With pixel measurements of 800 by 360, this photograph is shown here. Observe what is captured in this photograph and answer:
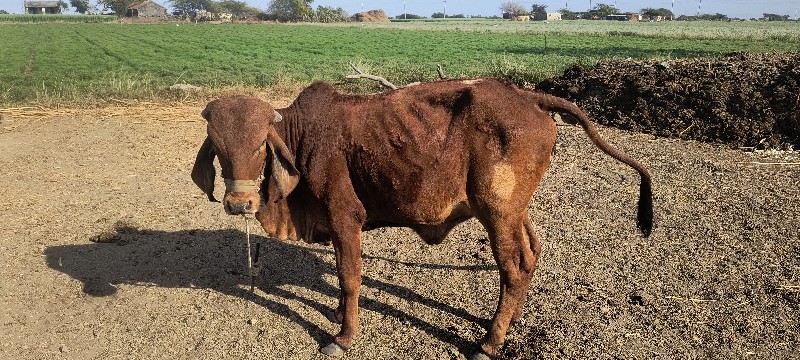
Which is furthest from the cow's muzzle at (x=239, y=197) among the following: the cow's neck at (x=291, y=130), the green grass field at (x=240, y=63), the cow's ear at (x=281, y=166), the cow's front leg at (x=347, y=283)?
the green grass field at (x=240, y=63)

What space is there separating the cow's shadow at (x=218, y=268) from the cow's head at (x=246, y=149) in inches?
60.2

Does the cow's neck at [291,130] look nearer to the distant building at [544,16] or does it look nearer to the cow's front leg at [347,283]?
the cow's front leg at [347,283]

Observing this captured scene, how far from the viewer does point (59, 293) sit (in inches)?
225

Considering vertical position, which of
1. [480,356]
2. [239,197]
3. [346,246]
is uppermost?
[239,197]

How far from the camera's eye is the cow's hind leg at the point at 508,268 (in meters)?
4.42

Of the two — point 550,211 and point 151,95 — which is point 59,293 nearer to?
point 550,211

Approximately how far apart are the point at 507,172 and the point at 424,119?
29.0 inches

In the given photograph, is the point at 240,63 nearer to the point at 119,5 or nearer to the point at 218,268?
the point at 218,268


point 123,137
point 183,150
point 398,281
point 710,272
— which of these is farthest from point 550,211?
point 123,137

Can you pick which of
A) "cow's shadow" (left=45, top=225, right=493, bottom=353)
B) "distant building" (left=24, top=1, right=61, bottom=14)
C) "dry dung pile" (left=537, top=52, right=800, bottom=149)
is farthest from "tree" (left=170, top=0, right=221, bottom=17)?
"cow's shadow" (left=45, top=225, right=493, bottom=353)

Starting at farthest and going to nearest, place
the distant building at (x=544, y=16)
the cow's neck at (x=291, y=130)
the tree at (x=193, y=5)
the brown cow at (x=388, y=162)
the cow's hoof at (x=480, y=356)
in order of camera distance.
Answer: the tree at (x=193, y=5)
the distant building at (x=544, y=16)
the cow's hoof at (x=480, y=356)
the cow's neck at (x=291, y=130)
the brown cow at (x=388, y=162)

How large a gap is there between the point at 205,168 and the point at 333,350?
5.84 feet

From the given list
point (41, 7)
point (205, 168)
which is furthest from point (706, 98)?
point (41, 7)

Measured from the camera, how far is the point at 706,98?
38.5 ft
